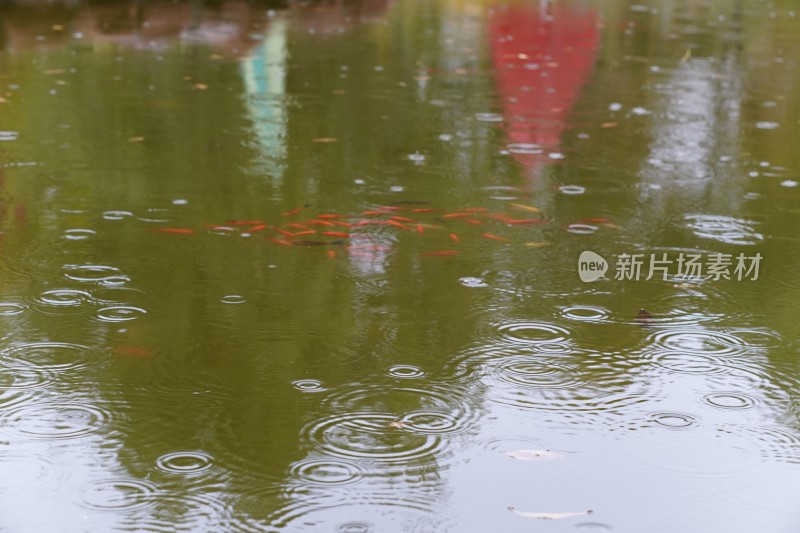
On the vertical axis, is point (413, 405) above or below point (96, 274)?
below

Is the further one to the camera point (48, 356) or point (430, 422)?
point (48, 356)

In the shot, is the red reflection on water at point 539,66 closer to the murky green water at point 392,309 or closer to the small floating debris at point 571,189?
the murky green water at point 392,309

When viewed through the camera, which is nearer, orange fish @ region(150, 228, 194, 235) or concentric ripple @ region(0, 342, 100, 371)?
concentric ripple @ region(0, 342, 100, 371)

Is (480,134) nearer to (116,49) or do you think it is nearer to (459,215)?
(459,215)

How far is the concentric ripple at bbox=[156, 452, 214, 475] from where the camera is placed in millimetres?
3383

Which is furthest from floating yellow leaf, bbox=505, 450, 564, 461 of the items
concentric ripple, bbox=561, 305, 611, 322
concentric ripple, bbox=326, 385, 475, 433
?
concentric ripple, bbox=561, 305, 611, 322

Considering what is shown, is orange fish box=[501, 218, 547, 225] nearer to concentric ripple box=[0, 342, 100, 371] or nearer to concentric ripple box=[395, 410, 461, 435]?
concentric ripple box=[395, 410, 461, 435]

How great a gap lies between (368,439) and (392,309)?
1.26 m

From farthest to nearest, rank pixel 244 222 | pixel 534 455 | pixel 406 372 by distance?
pixel 244 222, pixel 406 372, pixel 534 455

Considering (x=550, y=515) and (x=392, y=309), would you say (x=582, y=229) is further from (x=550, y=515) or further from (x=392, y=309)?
(x=550, y=515)

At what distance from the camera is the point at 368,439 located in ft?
11.9

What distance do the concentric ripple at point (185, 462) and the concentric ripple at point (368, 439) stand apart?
333 millimetres

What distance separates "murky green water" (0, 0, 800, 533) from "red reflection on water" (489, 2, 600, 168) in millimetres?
83

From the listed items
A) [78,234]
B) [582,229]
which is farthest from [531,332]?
[78,234]
